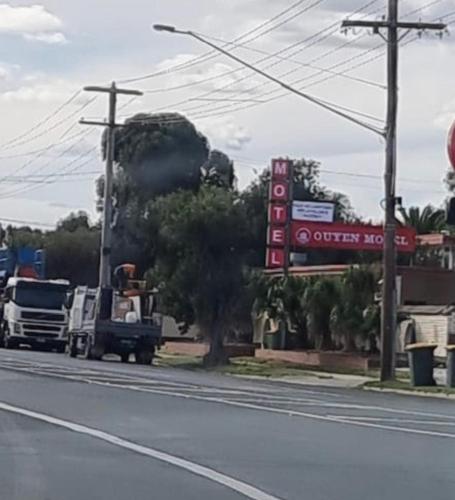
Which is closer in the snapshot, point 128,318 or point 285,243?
point 128,318

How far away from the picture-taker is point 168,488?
15.1m

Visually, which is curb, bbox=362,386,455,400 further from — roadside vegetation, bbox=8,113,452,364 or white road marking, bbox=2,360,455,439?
roadside vegetation, bbox=8,113,452,364

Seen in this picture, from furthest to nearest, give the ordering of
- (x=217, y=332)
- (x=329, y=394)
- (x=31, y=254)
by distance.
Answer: (x=31, y=254), (x=217, y=332), (x=329, y=394)

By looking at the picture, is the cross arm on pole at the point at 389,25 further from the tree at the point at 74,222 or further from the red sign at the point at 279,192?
the tree at the point at 74,222

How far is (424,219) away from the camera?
265 ft

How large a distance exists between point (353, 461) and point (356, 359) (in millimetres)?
33144

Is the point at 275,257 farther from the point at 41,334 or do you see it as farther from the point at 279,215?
the point at 41,334

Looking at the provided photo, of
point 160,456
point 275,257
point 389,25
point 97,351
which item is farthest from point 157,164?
point 160,456

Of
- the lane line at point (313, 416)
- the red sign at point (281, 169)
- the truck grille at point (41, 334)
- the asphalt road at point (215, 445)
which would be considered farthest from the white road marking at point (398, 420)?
the red sign at point (281, 169)

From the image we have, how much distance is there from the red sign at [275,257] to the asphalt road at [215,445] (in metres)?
31.5

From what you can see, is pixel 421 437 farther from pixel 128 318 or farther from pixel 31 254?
pixel 31 254

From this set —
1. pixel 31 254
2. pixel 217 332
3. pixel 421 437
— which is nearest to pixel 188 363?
pixel 217 332

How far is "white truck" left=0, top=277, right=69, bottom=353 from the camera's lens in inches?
2510

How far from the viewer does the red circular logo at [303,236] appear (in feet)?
222
